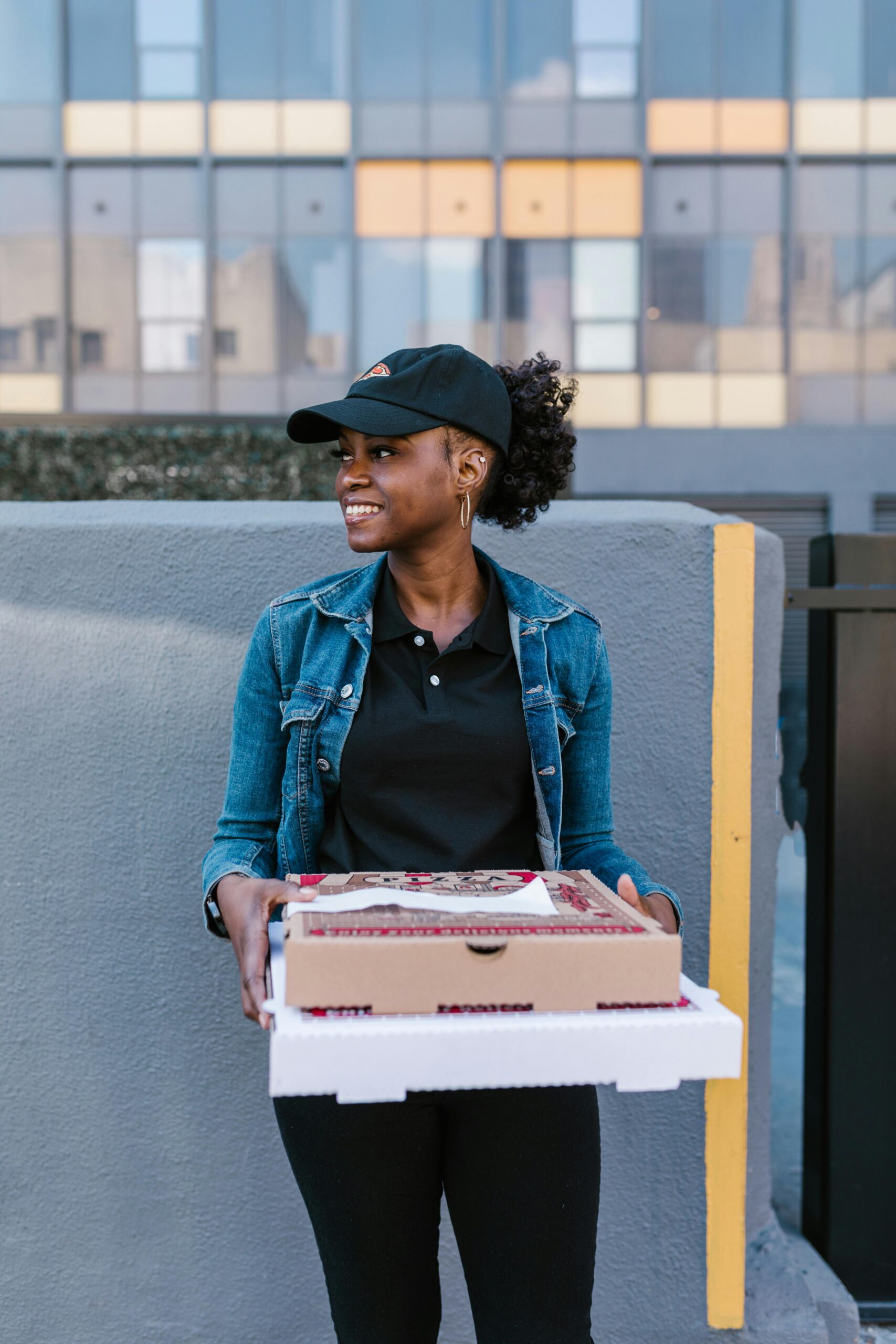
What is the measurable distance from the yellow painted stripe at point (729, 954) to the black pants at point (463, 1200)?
112 centimetres

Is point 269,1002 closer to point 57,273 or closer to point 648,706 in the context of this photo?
point 648,706

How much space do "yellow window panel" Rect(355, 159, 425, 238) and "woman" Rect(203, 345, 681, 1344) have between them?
14483mm

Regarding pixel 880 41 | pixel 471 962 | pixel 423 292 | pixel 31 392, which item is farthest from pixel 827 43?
pixel 471 962

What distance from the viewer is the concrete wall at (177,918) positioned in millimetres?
2652

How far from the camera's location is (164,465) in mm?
5516

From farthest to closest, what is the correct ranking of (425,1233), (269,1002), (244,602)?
(244,602) → (425,1233) → (269,1002)

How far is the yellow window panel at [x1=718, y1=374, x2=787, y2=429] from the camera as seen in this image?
15.5m

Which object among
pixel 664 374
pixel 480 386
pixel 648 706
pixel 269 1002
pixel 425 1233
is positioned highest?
pixel 664 374

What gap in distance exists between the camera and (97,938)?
8.73ft

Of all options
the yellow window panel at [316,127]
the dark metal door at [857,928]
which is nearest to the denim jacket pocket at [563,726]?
the dark metal door at [857,928]

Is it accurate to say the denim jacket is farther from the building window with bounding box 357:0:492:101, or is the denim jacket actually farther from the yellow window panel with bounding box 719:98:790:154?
the yellow window panel with bounding box 719:98:790:154

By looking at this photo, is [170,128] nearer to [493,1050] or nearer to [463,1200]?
[463,1200]

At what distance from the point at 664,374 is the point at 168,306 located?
23.8ft

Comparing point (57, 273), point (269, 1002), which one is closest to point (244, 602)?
point (269, 1002)
